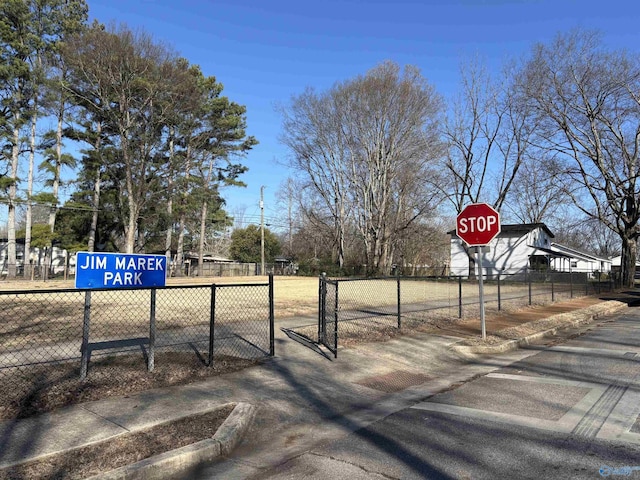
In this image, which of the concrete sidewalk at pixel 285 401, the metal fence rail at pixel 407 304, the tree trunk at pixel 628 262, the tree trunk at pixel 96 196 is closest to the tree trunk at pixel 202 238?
the tree trunk at pixel 96 196

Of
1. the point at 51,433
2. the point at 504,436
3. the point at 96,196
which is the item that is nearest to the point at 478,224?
the point at 504,436

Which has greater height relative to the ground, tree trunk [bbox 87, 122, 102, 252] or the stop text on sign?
tree trunk [bbox 87, 122, 102, 252]

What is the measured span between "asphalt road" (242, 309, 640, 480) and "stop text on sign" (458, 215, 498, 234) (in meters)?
3.70

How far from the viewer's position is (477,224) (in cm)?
1051

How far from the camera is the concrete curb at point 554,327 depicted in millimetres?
9594

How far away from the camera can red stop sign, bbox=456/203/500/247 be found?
10219 millimetres

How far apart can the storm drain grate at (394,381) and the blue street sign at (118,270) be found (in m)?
3.41

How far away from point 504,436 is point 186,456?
3.09 meters

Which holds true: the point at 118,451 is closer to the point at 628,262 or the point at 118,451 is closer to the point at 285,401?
the point at 285,401

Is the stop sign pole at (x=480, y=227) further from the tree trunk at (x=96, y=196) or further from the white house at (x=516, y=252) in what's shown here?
the tree trunk at (x=96, y=196)

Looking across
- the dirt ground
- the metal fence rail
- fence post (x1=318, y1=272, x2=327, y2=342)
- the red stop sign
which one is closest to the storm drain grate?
the metal fence rail

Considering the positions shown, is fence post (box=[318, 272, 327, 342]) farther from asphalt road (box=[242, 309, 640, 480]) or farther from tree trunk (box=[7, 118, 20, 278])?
tree trunk (box=[7, 118, 20, 278])

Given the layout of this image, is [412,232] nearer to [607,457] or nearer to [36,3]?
[36,3]

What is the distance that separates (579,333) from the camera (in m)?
12.5
